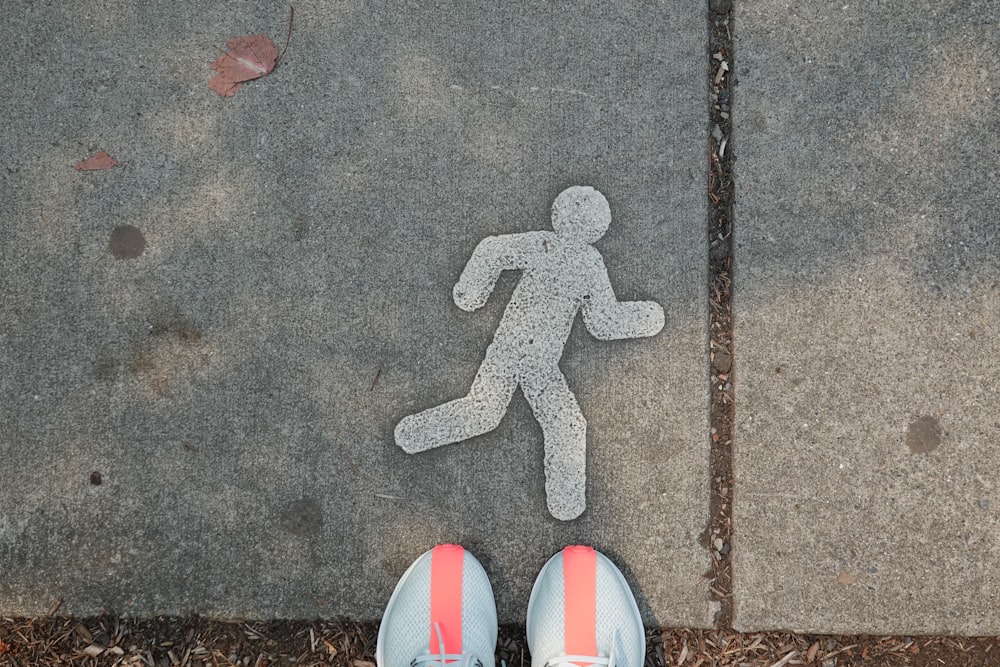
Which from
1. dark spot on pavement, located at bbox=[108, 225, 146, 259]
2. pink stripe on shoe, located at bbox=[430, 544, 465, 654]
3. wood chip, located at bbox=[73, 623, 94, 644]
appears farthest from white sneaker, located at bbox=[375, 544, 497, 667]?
dark spot on pavement, located at bbox=[108, 225, 146, 259]

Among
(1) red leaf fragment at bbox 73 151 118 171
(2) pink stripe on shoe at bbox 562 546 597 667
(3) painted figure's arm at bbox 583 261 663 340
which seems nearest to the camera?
(2) pink stripe on shoe at bbox 562 546 597 667

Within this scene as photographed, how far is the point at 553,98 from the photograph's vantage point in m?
2.26

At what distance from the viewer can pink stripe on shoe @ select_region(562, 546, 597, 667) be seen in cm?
205

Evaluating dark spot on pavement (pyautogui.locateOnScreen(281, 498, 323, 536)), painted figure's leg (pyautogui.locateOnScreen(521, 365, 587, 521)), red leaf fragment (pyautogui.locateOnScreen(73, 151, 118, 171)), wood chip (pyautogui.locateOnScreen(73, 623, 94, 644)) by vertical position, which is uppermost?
red leaf fragment (pyautogui.locateOnScreen(73, 151, 118, 171))

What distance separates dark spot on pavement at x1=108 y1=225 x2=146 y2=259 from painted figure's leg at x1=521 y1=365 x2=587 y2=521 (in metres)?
1.40

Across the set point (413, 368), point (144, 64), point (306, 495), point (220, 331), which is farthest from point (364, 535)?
point (144, 64)

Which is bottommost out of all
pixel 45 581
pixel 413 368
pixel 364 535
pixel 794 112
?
pixel 45 581

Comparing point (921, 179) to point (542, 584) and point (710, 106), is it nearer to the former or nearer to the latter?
point (710, 106)

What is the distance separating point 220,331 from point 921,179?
2437 millimetres

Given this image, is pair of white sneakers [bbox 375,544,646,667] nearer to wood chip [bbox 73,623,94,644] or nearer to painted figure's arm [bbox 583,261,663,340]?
painted figure's arm [bbox 583,261,663,340]

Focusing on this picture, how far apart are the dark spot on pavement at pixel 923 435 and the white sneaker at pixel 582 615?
105 centimetres

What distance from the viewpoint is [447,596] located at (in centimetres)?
207

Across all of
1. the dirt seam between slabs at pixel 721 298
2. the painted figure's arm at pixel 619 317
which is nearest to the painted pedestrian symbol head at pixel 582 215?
the painted figure's arm at pixel 619 317

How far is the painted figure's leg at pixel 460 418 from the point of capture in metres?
2.14
